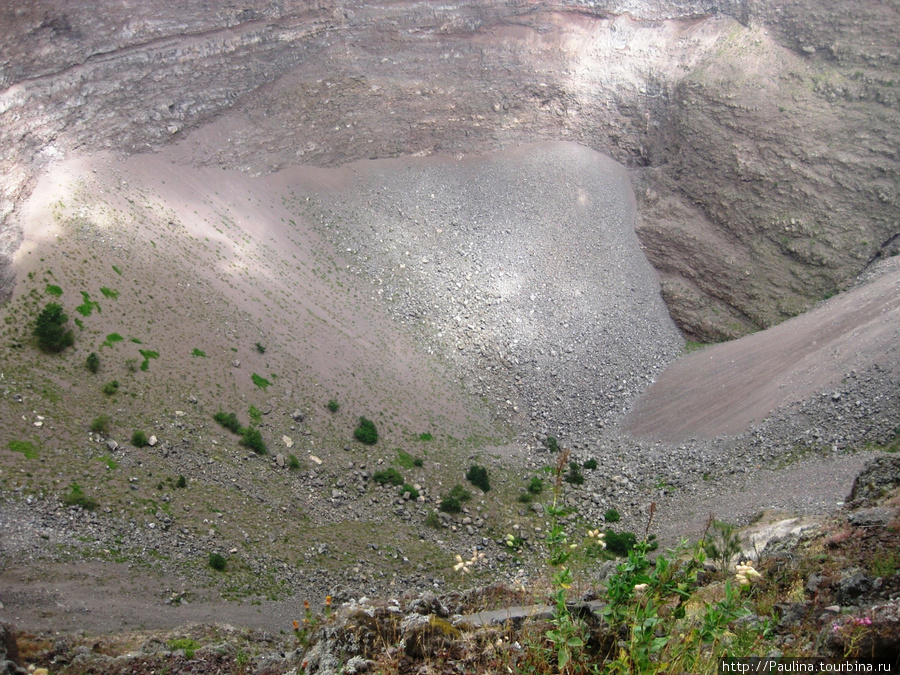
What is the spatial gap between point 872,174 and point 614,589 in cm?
5056

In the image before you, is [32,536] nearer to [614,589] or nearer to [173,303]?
[173,303]

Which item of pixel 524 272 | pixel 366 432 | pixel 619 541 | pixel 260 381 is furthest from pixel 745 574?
pixel 524 272

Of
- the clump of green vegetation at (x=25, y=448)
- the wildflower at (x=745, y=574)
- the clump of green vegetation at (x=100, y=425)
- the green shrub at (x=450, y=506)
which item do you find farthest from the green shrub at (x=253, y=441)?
the wildflower at (x=745, y=574)

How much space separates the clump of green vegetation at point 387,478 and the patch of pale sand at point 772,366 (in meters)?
16.3

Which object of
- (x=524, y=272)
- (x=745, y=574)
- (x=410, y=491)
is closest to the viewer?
(x=745, y=574)

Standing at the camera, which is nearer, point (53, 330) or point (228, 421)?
point (53, 330)

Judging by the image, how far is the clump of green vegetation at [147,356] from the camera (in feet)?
107

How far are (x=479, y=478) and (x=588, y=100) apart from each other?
120 feet

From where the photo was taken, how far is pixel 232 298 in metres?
38.9

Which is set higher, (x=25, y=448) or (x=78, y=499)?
(x=25, y=448)

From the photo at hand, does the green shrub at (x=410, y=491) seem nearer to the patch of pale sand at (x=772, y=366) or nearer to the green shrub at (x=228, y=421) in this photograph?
the green shrub at (x=228, y=421)

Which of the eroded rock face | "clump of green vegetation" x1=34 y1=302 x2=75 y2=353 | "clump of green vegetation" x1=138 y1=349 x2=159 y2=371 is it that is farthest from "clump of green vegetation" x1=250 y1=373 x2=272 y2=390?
the eroded rock face

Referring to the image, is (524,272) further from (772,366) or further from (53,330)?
(53,330)

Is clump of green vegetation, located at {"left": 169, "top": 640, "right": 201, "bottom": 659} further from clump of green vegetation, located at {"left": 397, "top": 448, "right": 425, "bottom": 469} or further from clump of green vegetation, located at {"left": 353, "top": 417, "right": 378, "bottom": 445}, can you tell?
clump of green vegetation, located at {"left": 397, "top": 448, "right": 425, "bottom": 469}
